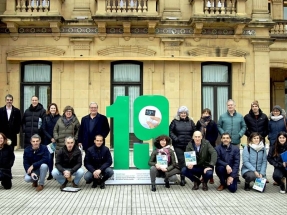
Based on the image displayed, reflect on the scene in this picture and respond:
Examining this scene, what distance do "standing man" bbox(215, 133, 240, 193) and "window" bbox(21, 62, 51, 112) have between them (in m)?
9.60

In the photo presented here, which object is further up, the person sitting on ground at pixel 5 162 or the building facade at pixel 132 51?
the building facade at pixel 132 51

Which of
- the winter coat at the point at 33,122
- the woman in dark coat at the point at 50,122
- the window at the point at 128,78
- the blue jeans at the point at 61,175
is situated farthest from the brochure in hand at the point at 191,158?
the window at the point at 128,78

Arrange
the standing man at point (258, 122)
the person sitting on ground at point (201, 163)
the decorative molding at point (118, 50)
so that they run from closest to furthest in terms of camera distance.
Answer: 1. the person sitting on ground at point (201, 163)
2. the standing man at point (258, 122)
3. the decorative molding at point (118, 50)

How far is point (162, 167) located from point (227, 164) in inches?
58.6

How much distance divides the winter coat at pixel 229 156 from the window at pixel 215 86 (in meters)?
7.84

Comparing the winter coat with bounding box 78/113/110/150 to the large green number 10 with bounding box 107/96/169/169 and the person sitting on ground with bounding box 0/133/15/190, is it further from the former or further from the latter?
the person sitting on ground with bounding box 0/133/15/190

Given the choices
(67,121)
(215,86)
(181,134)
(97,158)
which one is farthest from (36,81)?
(181,134)

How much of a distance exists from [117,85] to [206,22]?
4577mm

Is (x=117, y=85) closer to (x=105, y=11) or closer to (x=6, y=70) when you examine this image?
(x=105, y=11)

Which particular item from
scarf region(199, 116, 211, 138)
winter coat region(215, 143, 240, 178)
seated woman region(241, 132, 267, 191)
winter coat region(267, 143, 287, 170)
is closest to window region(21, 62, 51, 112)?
scarf region(199, 116, 211, 138)

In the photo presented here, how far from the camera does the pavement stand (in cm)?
705

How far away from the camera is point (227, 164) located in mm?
8820

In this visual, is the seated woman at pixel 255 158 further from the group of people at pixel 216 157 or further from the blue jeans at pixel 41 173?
the blue jeans at pixel 41 173

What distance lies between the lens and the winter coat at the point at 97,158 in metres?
9.02
